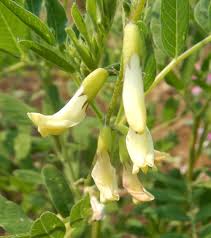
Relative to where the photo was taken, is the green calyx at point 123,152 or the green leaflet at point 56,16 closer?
the green calyx at point 123,152

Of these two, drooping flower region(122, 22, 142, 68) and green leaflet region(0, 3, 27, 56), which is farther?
green leaflet region(0, 3, 27, 56)

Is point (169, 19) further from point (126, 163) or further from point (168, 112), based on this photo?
point (168, 112)

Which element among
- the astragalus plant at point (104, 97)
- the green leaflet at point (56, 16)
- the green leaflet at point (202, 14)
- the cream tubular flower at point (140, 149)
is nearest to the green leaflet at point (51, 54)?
the astragalus plant at point (104, 97)

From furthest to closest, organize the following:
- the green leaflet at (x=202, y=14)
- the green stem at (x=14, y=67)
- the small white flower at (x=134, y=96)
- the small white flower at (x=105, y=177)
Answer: the green stem at (x=14, y=67), the green leaflet at (x=202, y=14), the small white flower at (x=105, y=177), the small white flower at (x=134, y=96)

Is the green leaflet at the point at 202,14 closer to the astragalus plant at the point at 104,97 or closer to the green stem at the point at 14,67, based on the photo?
the astragalus plant at the point at 104,97

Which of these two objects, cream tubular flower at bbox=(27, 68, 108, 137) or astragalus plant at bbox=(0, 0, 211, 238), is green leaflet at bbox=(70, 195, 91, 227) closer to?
astragalus plant at bbox=(0, 0, 211, 238)

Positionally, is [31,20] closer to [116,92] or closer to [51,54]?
[51,54]

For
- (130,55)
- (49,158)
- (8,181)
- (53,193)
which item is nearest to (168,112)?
(49,158)

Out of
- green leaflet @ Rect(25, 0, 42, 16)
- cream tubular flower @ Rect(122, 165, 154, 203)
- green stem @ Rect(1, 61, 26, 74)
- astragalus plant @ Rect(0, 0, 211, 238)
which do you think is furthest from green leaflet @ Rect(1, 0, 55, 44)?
green stem @ Rect(1, 61, 26, 74)
